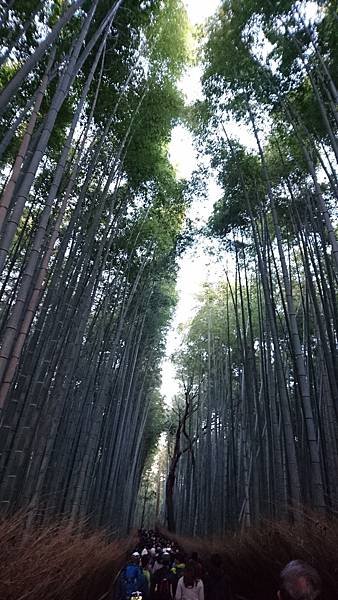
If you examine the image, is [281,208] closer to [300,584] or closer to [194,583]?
[194,583]

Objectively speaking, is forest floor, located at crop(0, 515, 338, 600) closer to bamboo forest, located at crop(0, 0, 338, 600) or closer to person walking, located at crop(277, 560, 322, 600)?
bamboo forest, located at crop(0, 0, 338, 600)

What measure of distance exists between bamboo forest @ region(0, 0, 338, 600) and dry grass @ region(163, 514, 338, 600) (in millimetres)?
21

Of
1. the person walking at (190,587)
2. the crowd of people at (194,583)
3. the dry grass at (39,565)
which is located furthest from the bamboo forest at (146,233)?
the person walking at (190,587)

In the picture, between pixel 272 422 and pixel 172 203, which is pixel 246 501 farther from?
pixel 172 203

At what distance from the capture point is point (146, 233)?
664cm

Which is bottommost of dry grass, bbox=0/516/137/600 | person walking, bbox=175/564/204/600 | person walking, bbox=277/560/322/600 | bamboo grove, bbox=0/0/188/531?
person walking, bbox=175/564/204/600

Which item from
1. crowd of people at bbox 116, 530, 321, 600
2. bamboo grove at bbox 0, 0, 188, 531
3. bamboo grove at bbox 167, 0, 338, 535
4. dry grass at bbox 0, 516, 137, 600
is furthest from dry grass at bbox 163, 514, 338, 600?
bamboo grove at bbox 0, 0, 188, 531

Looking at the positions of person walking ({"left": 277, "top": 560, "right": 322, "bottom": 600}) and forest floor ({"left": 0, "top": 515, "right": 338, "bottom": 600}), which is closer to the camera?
person walking ({"left": 277, "top": 560, "right": 322, "bottom": 600})

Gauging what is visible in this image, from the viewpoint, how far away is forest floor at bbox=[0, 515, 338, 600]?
131 centimetres

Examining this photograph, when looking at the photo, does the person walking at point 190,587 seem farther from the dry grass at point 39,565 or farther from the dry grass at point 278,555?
the dry grass at point 39,565

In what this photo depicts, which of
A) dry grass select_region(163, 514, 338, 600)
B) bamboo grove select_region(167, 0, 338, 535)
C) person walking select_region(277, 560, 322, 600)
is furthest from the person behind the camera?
bamboo grove select_region(167, 0, 338, 535)

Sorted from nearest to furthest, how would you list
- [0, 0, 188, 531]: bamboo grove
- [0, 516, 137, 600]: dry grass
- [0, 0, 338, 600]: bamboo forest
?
[0, 516, 137, 600]: dry grass, [0, 0, 338, 600]: bamboo forest, [0, 0, 188, 531]: bamboo grove

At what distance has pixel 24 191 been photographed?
2.15m

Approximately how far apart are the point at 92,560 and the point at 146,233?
203 inches
